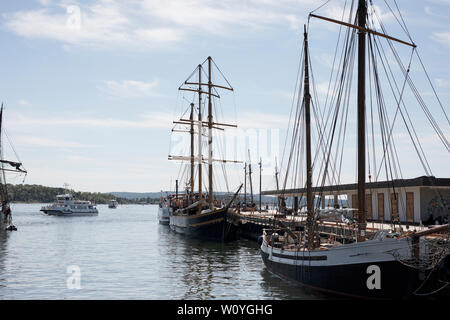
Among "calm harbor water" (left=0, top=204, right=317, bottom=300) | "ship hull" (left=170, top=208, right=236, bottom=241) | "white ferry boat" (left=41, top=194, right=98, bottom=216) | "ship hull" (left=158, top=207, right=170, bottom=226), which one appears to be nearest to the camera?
"calm harbor water" (left=0, top=204, right=317, bottom=300)

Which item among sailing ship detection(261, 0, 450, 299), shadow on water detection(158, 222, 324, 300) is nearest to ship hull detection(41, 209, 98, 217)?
shadow on water detection(158, 222, 324, 300)

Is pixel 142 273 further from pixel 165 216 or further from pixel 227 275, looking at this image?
pixel 165 216

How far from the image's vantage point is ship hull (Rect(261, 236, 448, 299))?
1864 centimetres

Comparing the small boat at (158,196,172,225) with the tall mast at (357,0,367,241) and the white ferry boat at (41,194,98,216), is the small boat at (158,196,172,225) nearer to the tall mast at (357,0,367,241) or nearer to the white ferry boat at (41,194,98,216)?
the white ferry boat at (41,194,98,216)

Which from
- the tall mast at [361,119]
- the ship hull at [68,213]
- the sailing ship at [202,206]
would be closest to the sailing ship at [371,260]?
the tall mast at [361,119]

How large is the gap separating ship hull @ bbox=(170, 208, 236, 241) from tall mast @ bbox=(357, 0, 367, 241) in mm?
30235

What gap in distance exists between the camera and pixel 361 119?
21.5 meters

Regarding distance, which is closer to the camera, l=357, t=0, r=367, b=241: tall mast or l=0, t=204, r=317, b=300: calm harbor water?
l=357, t=0, r=367, b=241: tall mast

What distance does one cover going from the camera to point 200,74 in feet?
216

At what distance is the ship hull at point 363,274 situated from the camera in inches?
734

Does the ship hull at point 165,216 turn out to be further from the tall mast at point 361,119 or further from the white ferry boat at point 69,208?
the tall mast at point 361,119

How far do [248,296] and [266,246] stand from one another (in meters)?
5.26

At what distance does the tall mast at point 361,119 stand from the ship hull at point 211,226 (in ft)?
99.2
